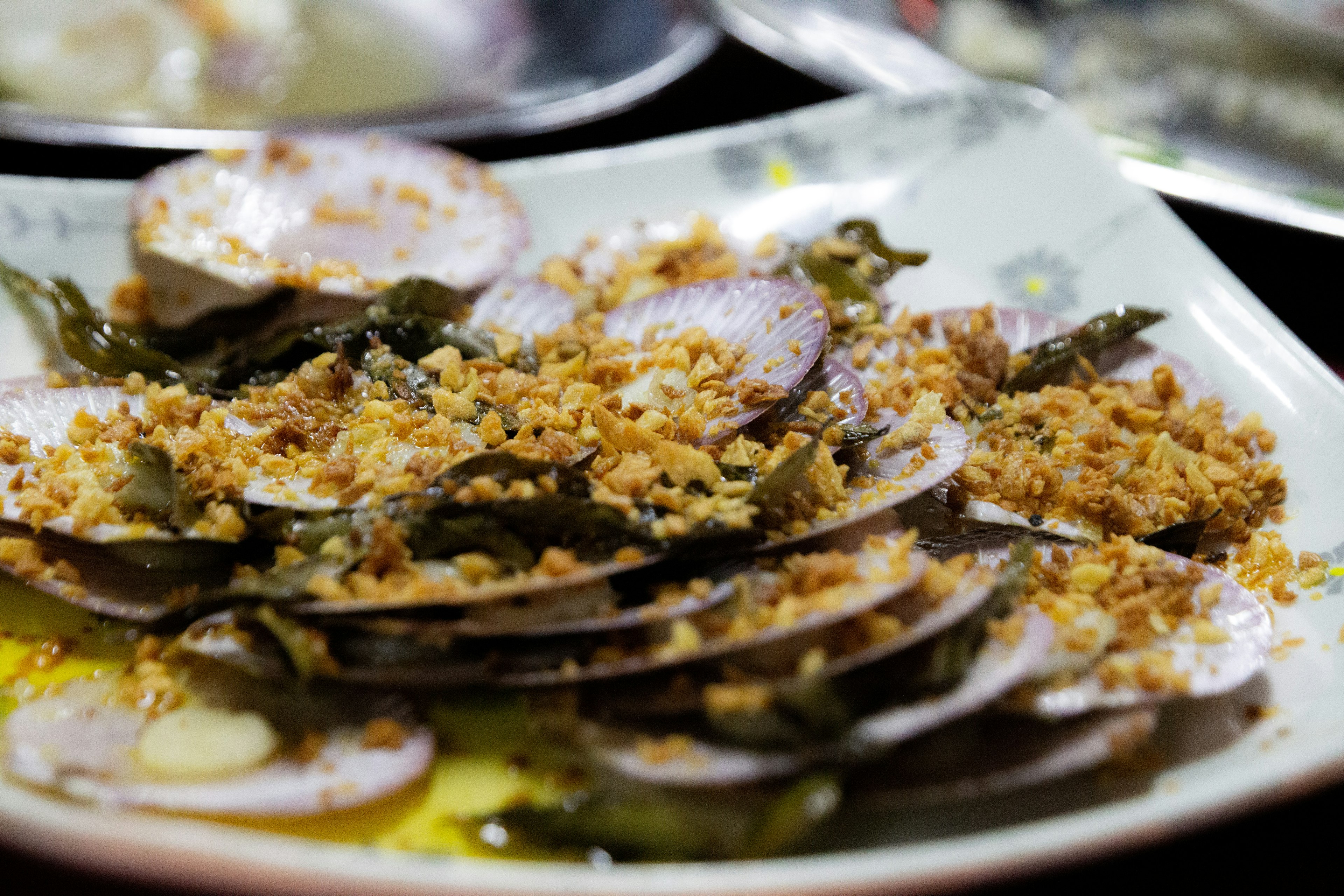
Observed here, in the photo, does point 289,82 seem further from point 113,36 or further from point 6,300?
point 6,300

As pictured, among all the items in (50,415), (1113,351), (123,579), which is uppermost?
A: (1113,351)

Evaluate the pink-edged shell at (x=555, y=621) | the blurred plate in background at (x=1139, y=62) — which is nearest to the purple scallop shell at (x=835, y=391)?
the pink-edged shell at (x=555, y=621)

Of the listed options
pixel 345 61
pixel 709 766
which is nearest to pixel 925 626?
pixel 709 766

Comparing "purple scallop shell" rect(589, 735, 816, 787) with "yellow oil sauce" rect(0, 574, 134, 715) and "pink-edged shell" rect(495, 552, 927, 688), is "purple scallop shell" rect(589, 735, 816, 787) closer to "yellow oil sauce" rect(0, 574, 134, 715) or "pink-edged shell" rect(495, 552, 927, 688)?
"pink-edged shell" rect(495, 552, 927, 688)

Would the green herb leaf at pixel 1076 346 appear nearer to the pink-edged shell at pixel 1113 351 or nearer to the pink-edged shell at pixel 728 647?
the pink-edged shell at pixel 1113 351

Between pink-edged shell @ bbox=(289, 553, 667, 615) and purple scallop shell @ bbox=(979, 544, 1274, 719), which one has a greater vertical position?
pink-edged shell @ bbox=(289, 553, 667, 615)

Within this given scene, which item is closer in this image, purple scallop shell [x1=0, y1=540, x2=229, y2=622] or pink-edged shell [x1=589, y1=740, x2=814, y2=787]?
pink-edged shell [x1=589, y1=740, x2=814, y2=787]

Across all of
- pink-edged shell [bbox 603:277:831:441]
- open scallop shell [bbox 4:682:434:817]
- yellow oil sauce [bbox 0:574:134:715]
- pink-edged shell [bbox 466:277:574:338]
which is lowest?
yellow oil sauce [bbox 0:574:134:715]

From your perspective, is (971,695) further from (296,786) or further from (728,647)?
(296,786)

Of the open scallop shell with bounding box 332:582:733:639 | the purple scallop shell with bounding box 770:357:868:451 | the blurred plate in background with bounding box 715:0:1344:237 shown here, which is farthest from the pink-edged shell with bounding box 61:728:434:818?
the blurred plate in background with bounding box 715:0:1344:237
